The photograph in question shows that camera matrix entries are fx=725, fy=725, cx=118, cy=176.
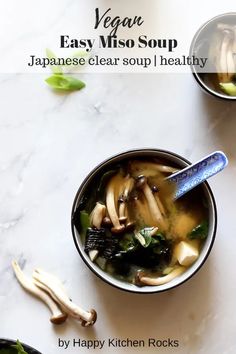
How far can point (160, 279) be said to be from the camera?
148 cm

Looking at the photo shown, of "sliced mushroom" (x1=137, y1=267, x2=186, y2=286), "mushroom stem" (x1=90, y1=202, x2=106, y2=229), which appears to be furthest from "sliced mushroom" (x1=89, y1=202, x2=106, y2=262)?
"sliced mushroom" (x1=137, y1=267, x2=186, y2=286)

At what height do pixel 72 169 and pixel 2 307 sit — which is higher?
pixel 72 169

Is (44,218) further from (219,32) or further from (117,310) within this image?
(219,32)

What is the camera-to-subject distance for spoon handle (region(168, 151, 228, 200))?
56.6 inches

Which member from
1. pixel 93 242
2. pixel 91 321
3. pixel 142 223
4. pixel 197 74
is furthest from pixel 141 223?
pixel 197 74

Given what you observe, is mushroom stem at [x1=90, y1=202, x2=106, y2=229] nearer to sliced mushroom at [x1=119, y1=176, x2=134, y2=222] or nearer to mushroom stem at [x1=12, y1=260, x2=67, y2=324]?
sliced mushroom at [x1=119, y1=176, x2=134, y2=222]

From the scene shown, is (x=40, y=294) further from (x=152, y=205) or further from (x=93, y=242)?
(x=152, y=205)

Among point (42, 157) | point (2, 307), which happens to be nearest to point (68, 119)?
point (42, 157)

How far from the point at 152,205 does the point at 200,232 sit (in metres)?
0.11

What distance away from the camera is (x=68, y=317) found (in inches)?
60.7

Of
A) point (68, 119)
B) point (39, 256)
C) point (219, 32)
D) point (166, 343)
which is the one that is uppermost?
point (219, 32)

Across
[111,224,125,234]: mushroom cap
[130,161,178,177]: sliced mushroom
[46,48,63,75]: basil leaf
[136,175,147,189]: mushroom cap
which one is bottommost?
[111,224,125,234]: mushroom cap

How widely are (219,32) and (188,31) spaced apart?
86 mm

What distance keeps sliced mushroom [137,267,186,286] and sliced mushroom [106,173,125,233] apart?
0.35 feet
